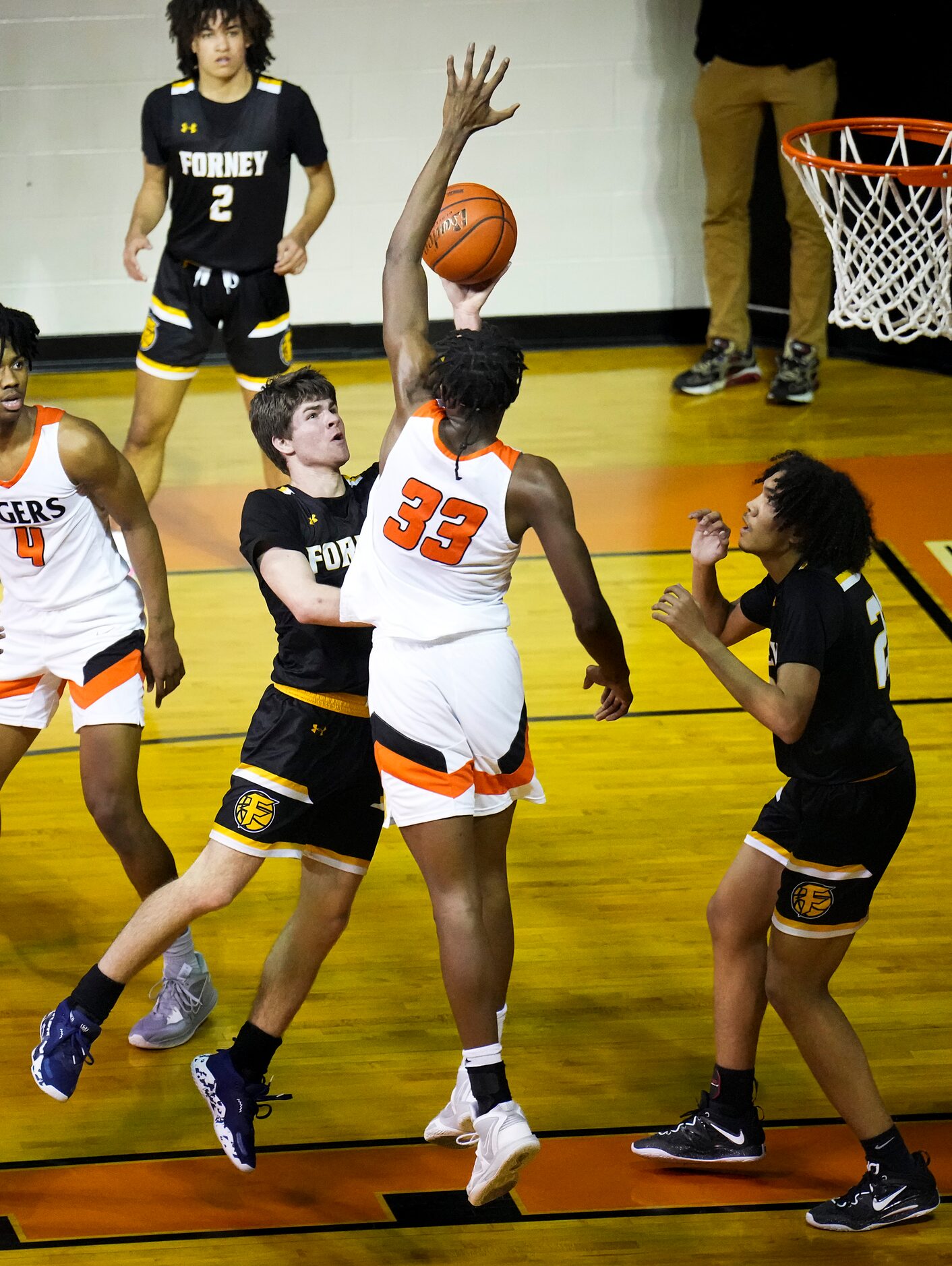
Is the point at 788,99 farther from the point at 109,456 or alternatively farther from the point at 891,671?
the point at 109,456

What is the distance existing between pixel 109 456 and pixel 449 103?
45.5 inches

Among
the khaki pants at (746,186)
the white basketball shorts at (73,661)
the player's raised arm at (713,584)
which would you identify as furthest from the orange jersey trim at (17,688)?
the khaki pants at (746,186)

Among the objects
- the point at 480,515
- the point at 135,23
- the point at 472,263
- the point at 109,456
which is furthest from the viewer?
the point at 135,23

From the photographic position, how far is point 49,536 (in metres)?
3.87

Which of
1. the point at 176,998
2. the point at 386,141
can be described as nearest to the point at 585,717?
the point at 176,998

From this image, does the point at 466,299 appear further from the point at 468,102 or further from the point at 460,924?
the point at 460,924

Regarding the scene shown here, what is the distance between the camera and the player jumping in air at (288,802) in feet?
11.2

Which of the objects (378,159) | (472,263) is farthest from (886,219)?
(472,263)

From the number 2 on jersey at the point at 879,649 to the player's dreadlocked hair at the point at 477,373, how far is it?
2.76ft

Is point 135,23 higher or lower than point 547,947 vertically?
higher

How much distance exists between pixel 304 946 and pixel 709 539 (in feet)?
4.10

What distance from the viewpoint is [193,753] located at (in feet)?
17.8

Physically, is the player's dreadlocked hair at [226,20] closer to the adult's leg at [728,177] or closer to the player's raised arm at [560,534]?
the adult's leg at [728,177]

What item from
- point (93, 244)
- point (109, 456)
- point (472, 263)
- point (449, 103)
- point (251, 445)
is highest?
point (449, 103)
